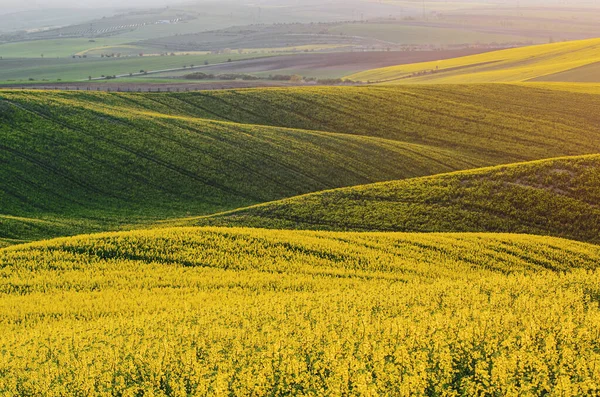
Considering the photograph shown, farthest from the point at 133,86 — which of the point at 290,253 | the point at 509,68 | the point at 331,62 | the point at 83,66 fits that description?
the point at 509,68

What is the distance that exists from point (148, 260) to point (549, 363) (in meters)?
19.2

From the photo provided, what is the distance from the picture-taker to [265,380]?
40.7ft

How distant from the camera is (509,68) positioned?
12719 centimetres

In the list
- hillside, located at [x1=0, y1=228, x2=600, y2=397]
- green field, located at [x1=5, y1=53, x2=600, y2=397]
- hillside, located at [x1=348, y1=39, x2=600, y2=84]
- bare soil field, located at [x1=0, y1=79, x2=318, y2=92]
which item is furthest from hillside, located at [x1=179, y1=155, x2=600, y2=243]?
hillside, located at [x1=348, y1=39, x2=600, y2=84]

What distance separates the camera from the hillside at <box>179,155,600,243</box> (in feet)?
126

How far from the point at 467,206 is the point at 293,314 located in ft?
81.0

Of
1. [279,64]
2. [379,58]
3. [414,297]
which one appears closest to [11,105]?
[414,297]

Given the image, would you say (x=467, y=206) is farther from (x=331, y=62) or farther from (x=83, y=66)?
(x=83, y=66)

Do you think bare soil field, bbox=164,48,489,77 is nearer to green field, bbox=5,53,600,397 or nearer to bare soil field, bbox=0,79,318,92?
bare soil field, bbox=0,79,318,92

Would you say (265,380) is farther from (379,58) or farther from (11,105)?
(379,58)

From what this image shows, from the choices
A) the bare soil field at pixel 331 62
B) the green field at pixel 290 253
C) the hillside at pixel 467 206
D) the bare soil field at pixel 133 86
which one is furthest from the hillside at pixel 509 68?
the hillside at pixel 467 206

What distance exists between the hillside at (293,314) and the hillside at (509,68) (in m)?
86.1

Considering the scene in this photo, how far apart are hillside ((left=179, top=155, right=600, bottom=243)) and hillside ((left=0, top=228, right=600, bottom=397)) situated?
556cm

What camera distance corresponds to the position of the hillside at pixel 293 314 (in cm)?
1286
